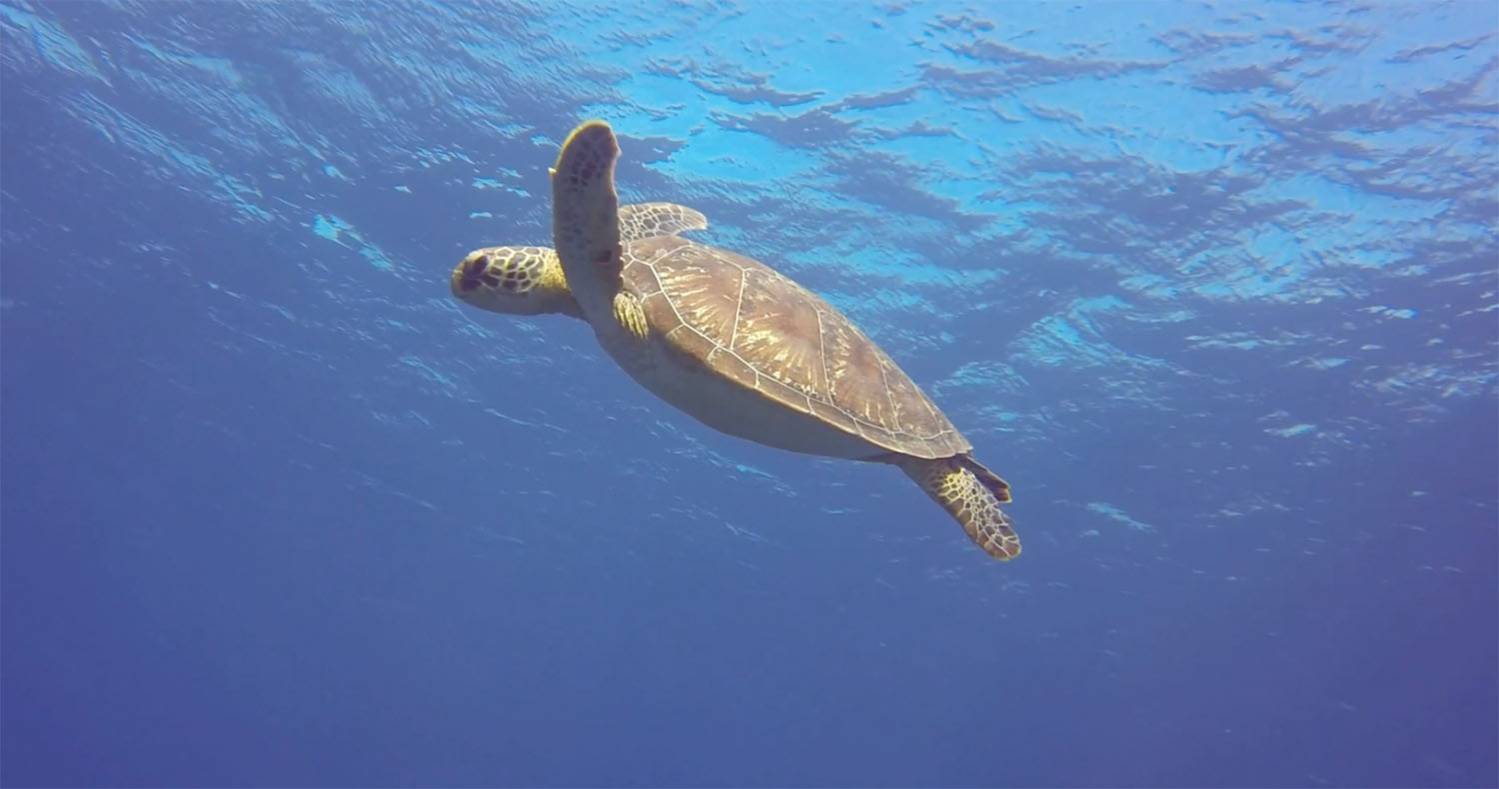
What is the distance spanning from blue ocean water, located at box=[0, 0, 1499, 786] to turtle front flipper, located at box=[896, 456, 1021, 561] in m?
6.59

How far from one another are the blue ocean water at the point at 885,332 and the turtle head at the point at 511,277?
6.60 m

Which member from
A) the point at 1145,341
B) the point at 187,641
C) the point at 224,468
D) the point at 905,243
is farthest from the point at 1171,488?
the point at 187,641

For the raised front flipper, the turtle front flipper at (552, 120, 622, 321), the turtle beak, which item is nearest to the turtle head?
the turtle beak

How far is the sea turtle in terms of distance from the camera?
4.59 metres

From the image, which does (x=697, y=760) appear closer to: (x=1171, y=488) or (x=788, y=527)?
(x=788, y=527)

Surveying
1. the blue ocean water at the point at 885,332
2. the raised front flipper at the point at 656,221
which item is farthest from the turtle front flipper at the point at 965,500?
the blue ocean water at the point at 885,332

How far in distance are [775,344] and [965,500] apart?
6.37 ft

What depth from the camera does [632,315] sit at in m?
4.66

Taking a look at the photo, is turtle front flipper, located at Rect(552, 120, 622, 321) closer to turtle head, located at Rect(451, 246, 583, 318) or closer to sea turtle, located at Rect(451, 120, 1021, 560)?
sea turtle, located at Rect(451, 120, 1021, 560)

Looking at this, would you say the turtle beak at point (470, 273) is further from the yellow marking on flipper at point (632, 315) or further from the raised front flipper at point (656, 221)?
the raised front flipper at point (656, 221)

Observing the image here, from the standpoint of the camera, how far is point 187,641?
72438 millimetres

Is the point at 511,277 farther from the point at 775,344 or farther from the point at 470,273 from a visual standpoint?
the point at 775,344

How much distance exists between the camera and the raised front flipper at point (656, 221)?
6.31 meters

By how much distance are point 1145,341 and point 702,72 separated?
31.6ft
